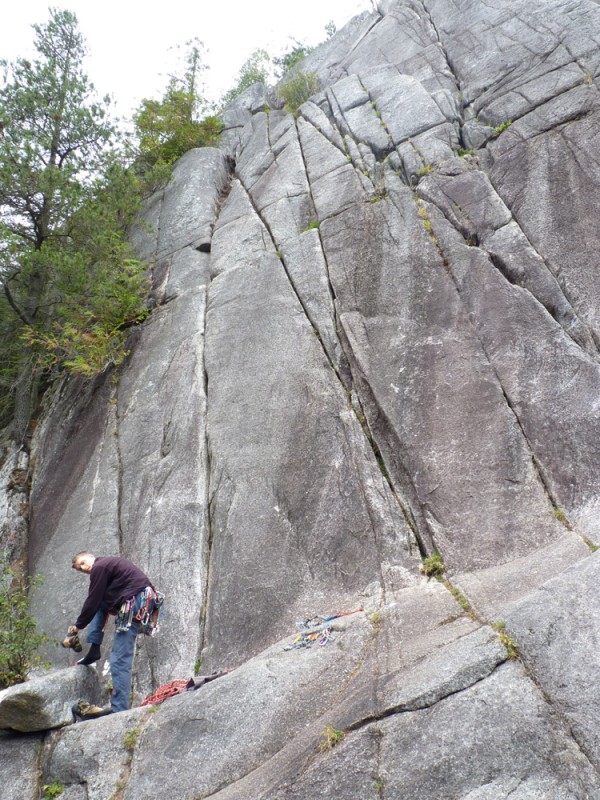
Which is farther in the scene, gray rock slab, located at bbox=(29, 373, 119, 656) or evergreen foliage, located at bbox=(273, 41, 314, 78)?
evergreen foliage, located at bbox=(273, 41, 314, 78)

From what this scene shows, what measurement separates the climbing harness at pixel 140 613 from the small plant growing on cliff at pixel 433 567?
12.6 ft

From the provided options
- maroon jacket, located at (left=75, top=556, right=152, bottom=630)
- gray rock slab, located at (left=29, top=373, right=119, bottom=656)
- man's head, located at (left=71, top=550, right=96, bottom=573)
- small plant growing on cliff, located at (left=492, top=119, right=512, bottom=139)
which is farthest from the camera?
small plant growing on cliff, located at (left=492, top=119, right=512, bottom=139)

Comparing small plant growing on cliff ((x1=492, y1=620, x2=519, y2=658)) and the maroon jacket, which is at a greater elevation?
the maroon jacket

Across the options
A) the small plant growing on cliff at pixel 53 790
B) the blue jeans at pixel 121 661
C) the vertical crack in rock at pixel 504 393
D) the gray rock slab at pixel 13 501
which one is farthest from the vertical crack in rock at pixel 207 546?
the vertical crack in rock at pixel 504 393

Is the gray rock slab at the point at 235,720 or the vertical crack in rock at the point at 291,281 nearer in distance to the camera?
the gray rock slab at the point at 235,720

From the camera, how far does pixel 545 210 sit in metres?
11.9

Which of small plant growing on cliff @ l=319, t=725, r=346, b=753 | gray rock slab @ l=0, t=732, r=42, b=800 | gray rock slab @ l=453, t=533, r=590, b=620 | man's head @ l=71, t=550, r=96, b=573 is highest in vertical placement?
man's head @ l=71, t=550, r=96, b=573

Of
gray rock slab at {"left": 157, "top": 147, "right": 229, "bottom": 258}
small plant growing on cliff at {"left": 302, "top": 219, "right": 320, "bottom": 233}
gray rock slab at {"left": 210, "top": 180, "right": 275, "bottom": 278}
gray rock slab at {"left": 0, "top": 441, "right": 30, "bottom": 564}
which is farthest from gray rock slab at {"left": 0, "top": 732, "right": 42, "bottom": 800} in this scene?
gray rock slab at {"left": 157, "top": 147, "right": 229, "bottom": 258}

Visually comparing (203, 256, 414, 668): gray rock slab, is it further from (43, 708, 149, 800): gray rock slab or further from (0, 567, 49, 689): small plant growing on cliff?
(0, 567, 49, 689): small plant growing on cliff

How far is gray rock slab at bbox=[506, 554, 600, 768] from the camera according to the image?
486cm

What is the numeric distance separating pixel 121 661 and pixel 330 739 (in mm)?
3656

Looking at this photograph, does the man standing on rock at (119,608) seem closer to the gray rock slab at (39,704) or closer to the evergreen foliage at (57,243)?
the gray rock slab at (39,704)

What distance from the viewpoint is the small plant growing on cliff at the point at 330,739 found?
5344 millimetres

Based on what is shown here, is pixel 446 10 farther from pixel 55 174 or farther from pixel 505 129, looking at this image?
pixel 55 174
